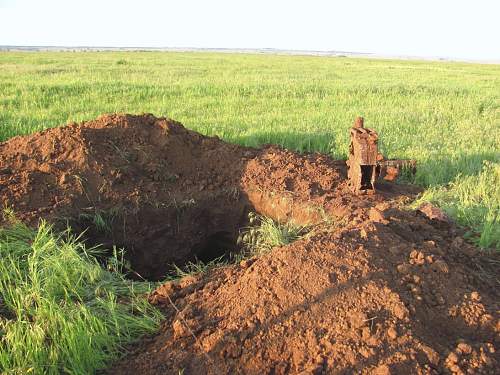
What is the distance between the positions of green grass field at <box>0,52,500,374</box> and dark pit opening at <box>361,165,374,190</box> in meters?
0.67

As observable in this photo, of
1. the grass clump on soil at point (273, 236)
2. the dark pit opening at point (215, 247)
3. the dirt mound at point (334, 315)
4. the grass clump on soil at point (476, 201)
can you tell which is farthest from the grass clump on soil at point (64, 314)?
the grass clump on soil at point (476, 201)

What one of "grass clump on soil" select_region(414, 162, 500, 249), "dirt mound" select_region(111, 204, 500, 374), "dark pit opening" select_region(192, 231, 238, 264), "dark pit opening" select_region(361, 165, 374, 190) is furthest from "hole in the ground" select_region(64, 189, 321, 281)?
"dirt mound" select_region(111, 204, 500, 374)

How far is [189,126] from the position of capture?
8305 millimetres

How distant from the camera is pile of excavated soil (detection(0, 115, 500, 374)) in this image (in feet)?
7.97

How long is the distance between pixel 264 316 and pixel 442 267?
116 cm

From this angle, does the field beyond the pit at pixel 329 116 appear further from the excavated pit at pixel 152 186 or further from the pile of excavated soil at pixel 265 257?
the excavated pit at pixel 152 186

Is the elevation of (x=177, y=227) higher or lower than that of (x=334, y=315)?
lower

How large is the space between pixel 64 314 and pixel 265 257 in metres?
1.22

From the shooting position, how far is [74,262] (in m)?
3.34

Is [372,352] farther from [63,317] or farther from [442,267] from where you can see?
[63,317]

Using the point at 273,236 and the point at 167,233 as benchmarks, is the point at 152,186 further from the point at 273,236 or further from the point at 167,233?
the point at 273,236

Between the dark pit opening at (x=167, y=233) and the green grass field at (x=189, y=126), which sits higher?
the green grass field at (x=189, y=126)

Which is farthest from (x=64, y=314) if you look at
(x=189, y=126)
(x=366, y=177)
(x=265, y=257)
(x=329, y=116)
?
(x=329, y=116)

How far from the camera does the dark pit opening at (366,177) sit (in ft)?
16.8
